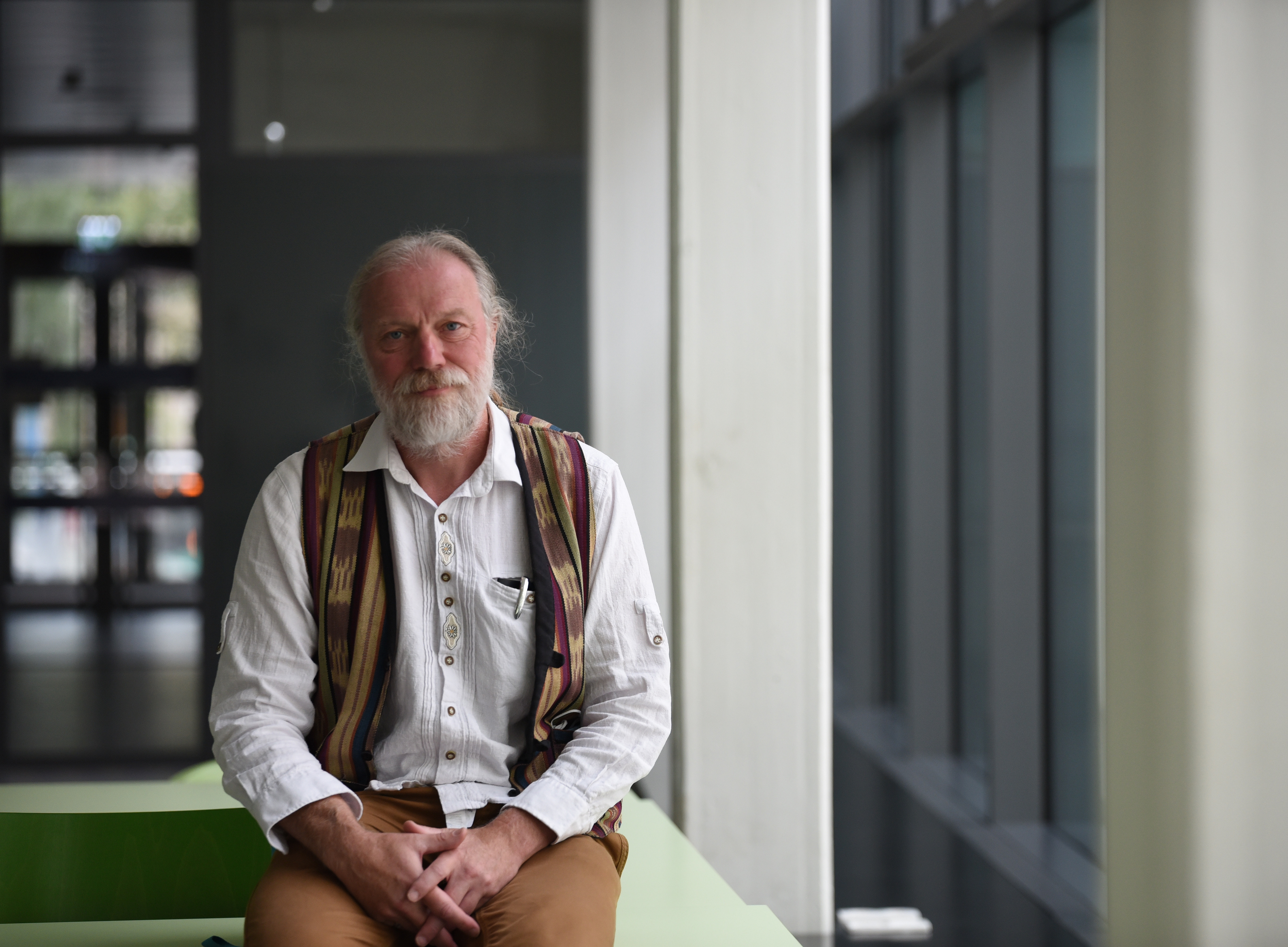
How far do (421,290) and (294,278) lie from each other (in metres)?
3.64

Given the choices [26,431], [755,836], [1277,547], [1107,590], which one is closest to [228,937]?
[755,836]

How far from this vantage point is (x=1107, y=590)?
242 cm

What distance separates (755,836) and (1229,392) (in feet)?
5.08

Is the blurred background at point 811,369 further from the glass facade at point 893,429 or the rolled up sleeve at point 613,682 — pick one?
the rolled up sleeve at point 613,682

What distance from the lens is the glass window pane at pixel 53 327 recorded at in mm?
8172

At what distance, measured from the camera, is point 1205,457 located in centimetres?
227

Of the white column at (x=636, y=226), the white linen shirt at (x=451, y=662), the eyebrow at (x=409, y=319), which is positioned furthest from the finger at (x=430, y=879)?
the white column at (x=636, y=226)

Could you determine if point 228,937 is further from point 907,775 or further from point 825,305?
point 907,775

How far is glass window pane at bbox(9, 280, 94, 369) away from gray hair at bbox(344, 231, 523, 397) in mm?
6861

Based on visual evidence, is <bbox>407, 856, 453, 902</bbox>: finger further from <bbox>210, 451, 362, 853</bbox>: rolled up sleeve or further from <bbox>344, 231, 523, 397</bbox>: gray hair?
<bbox>344, 231, 523, 397</bbox>: gray hair

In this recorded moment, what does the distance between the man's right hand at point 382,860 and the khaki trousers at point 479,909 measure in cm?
2

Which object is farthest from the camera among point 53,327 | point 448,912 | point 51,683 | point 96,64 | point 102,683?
point 53,327

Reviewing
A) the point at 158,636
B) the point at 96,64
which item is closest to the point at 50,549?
the point at 158,636

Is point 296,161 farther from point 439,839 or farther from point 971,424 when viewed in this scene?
point 439,839
